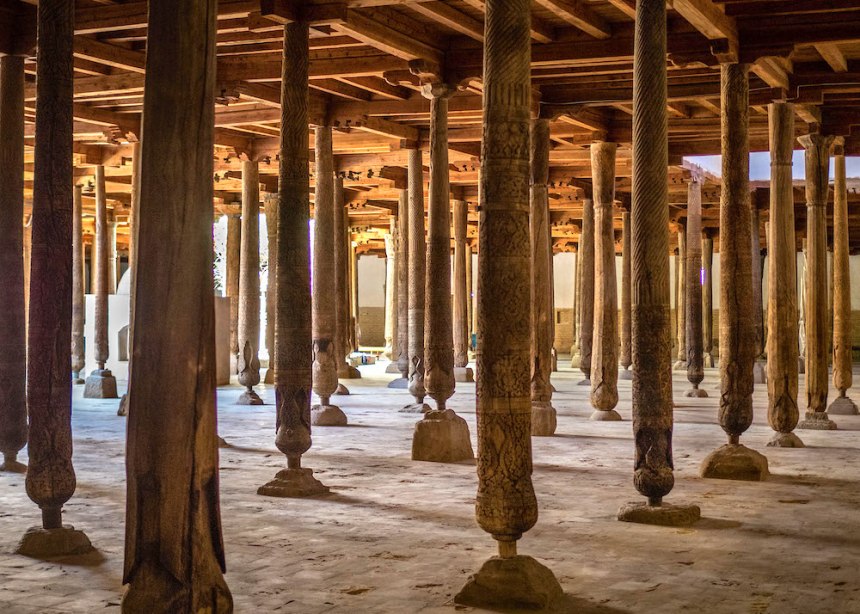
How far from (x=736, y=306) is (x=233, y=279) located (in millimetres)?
16145

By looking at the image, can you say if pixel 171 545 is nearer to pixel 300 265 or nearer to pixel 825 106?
pixel 300 265

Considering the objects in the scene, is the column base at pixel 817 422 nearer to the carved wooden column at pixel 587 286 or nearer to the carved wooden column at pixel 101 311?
the carved wooden column at pixel 587 286

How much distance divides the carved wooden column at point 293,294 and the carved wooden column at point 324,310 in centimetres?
506

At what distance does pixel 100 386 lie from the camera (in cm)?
1969

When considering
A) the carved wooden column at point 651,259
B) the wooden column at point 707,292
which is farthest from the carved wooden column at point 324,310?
the wooden column at point 707,292

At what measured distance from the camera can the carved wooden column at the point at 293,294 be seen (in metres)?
9.52

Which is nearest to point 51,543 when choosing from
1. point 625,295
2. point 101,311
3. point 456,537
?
point 456,537

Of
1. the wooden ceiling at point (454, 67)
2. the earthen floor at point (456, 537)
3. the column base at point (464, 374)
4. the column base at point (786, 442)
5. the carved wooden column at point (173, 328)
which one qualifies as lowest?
the earthen floor at point (456, 537)

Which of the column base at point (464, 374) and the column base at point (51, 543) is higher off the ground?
the column base at point (464, 374)

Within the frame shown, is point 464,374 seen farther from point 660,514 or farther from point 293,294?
point 660,514

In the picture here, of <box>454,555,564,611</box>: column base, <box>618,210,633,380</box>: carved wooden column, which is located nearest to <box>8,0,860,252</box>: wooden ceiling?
<box>618,210,633,380</box>: carved wooden column

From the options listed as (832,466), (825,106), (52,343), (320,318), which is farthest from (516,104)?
(825,106)

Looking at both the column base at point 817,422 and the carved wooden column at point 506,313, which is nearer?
the carved wooden column at point 506,313

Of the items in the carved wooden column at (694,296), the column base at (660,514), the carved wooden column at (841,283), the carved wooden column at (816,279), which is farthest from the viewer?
the carved wooden column at (694,296)
